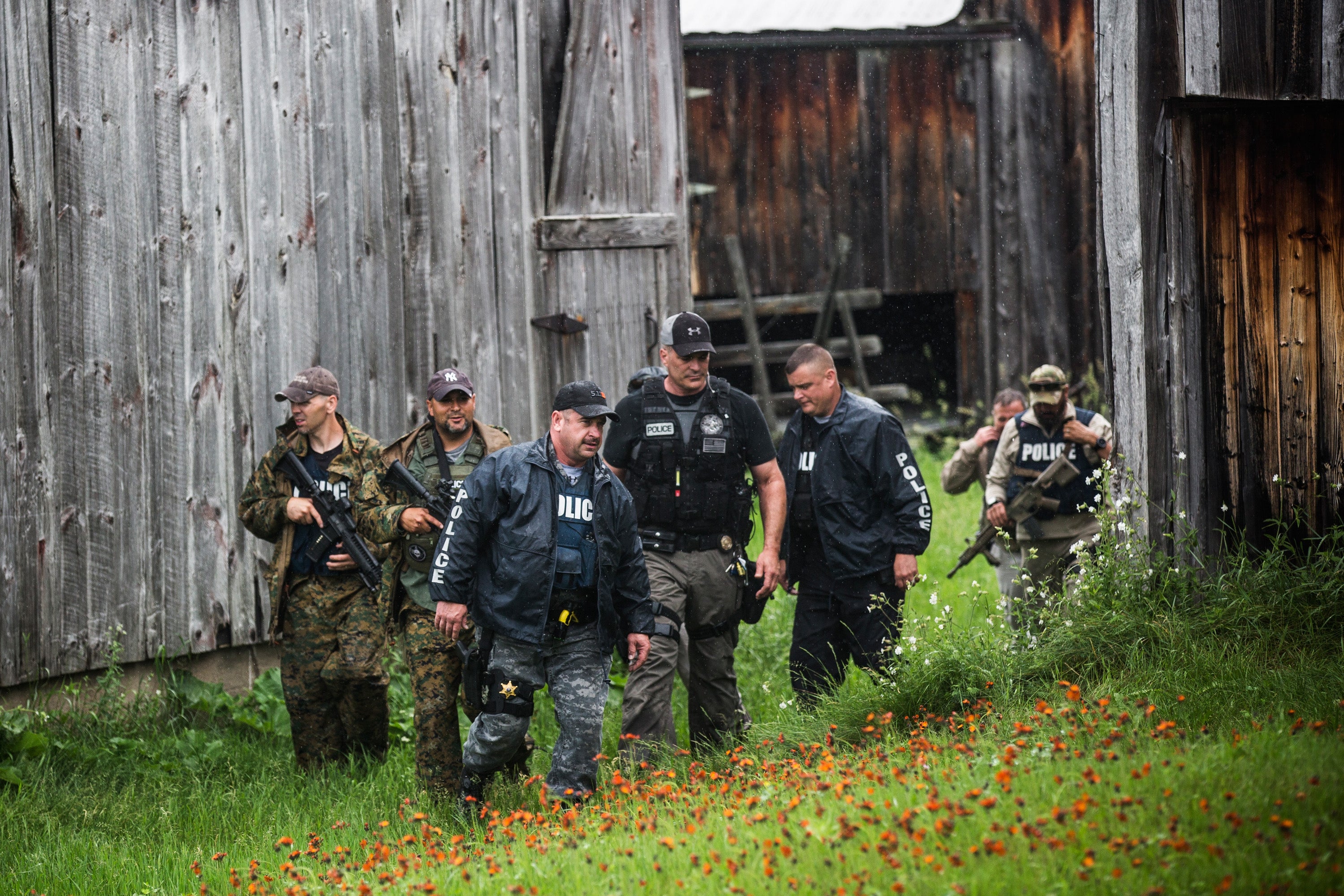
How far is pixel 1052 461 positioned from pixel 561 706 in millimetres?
3817

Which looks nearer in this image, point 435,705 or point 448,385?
point 435,705

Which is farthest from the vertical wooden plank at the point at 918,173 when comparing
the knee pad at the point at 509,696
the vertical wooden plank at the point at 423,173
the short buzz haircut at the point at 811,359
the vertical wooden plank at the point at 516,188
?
the knee pad at the point at 509,696

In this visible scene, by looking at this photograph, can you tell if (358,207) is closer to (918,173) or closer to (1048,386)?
(1048,386)

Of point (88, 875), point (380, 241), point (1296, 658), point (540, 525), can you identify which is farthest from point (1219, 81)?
point (88, 875)

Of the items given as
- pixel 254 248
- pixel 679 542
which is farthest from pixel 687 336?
pixel 254 248

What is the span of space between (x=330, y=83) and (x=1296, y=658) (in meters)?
5.55

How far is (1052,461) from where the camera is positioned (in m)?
7.48

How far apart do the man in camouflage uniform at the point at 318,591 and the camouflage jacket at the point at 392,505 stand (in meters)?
0.10

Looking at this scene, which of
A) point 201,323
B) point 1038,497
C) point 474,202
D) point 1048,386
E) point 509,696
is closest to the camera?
point 509,696

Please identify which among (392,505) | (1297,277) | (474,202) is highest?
(474,202)

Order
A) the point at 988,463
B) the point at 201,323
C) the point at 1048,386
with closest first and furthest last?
the point at 201,323 < the point at 1048,386 < the point at 988,463

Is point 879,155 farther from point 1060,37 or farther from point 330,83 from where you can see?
point 330,83

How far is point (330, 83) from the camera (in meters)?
6.78

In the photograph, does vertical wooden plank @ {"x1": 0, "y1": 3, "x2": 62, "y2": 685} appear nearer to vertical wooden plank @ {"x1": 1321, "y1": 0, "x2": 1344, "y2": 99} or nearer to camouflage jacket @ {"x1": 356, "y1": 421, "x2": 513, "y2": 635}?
camouflage jacket @ {"x1": 356, "y1": 421, "x2": 513, "y2": 635}
